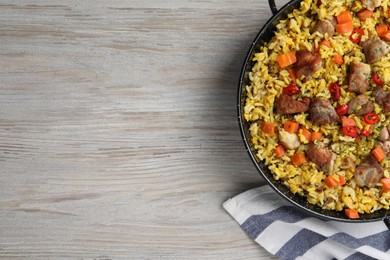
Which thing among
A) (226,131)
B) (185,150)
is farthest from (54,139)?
(226,131)

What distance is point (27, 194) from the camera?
285 centimetres

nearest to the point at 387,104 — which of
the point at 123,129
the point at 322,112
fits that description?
the point at 322,112

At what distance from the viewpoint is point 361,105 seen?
2.42 meters

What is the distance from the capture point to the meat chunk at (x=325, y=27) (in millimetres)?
2420

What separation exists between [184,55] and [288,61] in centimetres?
56

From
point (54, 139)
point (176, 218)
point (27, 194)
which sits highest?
point (54, 139)

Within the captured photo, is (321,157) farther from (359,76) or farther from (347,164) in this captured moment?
(359,76)

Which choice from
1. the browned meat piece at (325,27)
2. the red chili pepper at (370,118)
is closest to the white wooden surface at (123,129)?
the browned meat piece at (325,27)

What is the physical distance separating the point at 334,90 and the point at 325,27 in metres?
0.26

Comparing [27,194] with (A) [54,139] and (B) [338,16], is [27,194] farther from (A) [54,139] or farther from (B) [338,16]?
(B) [338,16]

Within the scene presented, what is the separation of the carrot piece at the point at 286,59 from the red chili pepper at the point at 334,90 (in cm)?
19

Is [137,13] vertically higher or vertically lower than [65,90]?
higher

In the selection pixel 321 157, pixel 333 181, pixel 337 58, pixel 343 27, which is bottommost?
pixel 333 181

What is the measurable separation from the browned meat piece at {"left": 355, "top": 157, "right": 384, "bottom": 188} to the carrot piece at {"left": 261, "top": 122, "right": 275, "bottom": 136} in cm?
38
